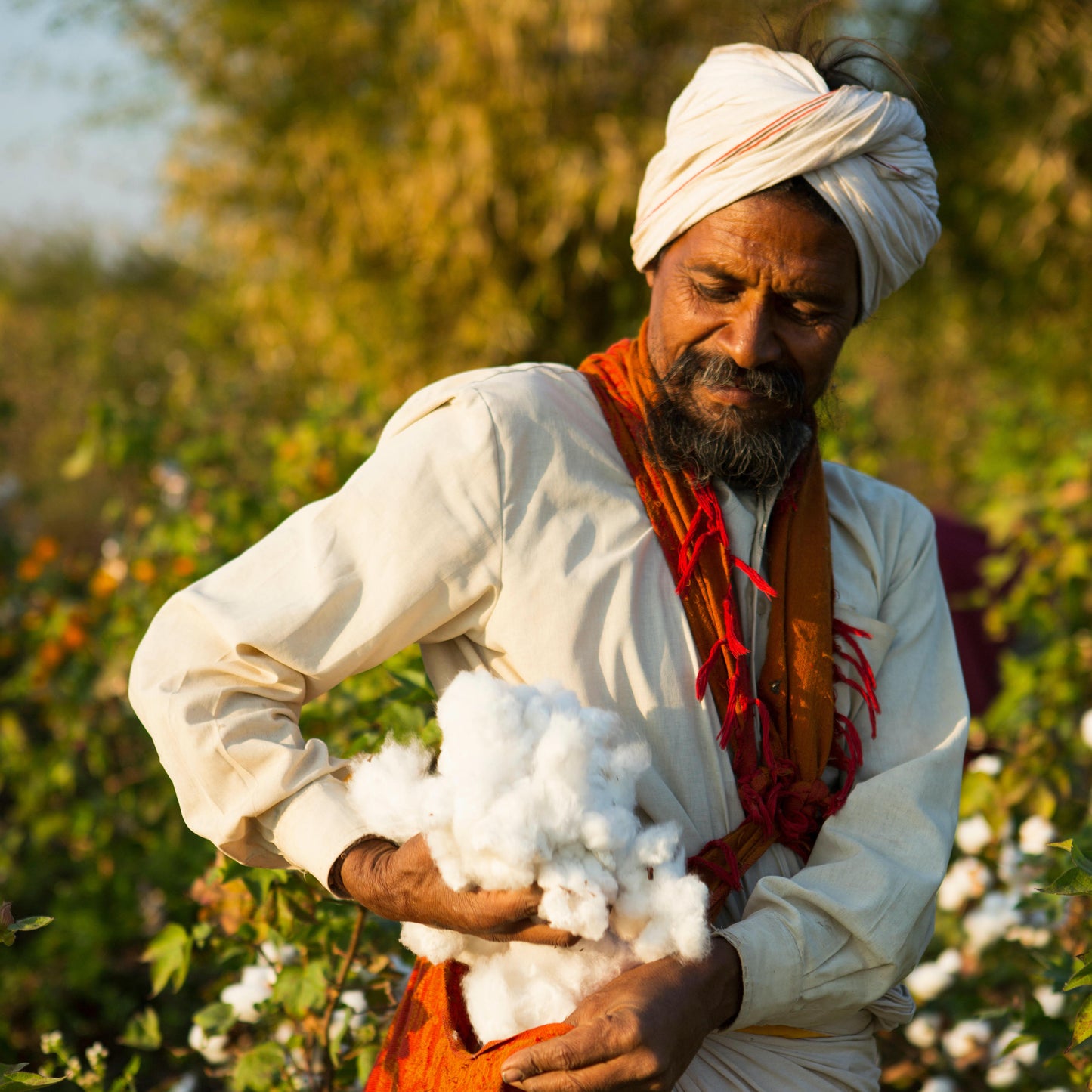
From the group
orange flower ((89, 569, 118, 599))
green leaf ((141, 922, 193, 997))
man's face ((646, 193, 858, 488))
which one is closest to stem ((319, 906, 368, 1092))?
green leaf ((141, 922, 193, 997))

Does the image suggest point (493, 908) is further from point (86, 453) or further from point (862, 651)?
point (86, 453)

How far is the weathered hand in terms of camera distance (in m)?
1.37

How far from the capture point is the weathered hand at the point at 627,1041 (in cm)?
137

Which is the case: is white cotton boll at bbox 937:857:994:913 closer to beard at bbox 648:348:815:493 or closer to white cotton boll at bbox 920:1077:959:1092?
white cotton boll at bbox 920:1077:959:1092

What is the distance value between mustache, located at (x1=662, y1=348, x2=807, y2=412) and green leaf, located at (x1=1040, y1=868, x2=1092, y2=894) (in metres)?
0.78

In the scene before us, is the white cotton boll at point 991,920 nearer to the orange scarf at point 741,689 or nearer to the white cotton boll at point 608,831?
the orange scarf at point 741,689

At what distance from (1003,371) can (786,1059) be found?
7.89 metres

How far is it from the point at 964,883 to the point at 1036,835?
0.22 m

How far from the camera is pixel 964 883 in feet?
9.71

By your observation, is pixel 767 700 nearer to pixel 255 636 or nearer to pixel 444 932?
pixel 444 932

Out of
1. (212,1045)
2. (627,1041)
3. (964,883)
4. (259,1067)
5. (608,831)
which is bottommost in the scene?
(964,883)

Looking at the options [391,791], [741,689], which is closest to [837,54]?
[741,689]

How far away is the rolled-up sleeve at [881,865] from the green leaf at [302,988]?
84 cm

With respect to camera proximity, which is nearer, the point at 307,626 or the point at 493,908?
the point at 493,908
